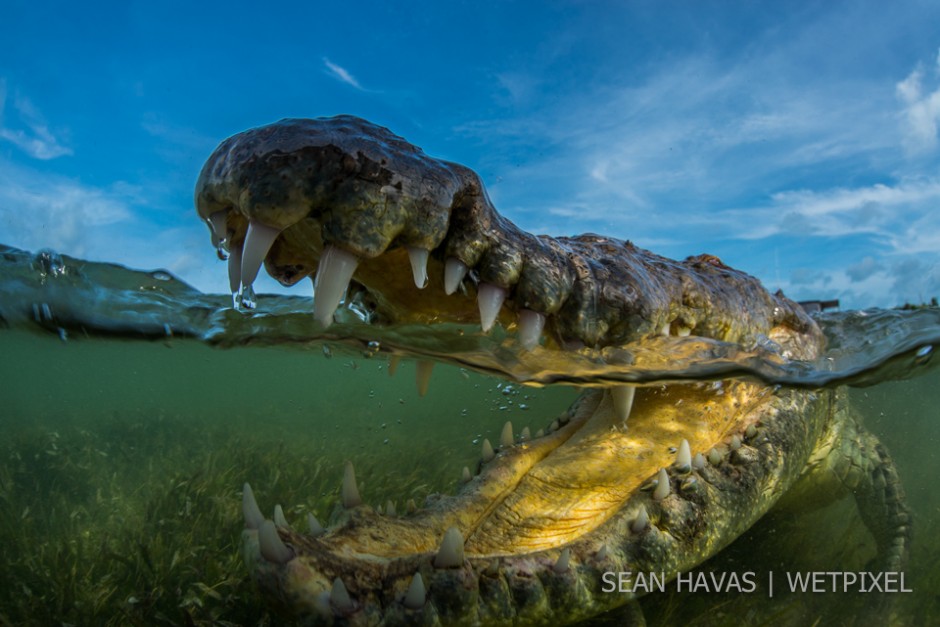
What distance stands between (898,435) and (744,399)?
11.1 meters

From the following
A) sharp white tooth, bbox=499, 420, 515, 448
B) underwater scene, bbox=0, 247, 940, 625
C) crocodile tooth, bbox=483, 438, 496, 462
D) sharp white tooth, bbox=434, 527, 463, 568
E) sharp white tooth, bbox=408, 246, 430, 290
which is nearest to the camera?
sharp white tooth, bbox=434, 527, 463, 568

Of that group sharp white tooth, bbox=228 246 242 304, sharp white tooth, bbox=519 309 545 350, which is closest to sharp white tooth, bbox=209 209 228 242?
sharp white tooth, bbox=228 246 242 304

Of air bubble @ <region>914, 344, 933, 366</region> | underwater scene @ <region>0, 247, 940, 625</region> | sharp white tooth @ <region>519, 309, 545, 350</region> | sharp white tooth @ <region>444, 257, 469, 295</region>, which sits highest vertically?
air bubble @ <region>914, 344, 933, 366</region>

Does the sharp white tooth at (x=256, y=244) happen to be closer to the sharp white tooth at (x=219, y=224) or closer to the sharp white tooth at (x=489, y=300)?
the sharp white tooth at (x=219, y=224)

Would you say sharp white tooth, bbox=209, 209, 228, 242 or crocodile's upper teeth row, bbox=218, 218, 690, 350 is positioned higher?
sharp white tooth, bbox=209, 209, 228, 242

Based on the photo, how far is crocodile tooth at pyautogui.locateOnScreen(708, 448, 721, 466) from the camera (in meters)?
2.68

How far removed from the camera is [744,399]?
3344 mm

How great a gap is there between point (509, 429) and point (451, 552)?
1443 millimetres

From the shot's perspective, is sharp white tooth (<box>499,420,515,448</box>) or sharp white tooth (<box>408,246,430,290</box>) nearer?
sharp white tooth (<box>408,246,430,290</box>)

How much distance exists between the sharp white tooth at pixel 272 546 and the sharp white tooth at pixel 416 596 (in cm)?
37

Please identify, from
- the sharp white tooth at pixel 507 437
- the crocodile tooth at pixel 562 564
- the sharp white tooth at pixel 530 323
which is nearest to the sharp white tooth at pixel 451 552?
the crocodile tooth at pixel 562 564

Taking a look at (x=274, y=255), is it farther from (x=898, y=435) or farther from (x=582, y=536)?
(x=898, y=435)

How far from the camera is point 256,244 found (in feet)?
6.30

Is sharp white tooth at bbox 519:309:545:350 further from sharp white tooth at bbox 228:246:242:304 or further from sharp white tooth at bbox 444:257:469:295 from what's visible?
sharp white tooth at bbox 228:246:242:304
